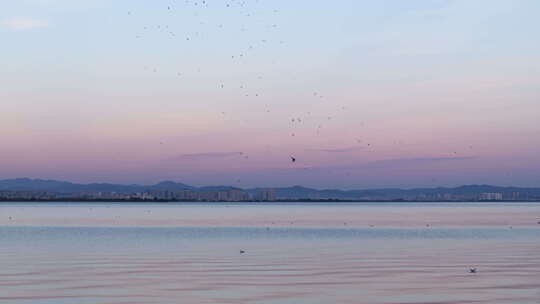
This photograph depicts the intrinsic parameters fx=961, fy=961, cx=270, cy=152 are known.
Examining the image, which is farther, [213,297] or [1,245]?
[1,245]

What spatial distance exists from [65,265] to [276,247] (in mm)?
14144

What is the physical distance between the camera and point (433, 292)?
2306 centimetres

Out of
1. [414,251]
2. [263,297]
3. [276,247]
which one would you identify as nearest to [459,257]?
[414,251]

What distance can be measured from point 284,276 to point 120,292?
5.90m

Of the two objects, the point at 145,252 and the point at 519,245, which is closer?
the point at 145,252

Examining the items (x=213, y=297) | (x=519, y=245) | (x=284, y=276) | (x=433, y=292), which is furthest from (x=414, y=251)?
(x=213, y=297)

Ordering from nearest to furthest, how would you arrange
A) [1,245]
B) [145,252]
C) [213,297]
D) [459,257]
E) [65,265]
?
[213,297]
[65,265]
[459,257]
[145,252]
[1,245]

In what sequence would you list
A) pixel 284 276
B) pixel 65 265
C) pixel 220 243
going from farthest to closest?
pixel 220 243, pixel 65 265, pixel 284 276

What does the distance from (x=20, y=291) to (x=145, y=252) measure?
16012mm

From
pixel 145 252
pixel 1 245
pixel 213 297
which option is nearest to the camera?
pixel 213 297

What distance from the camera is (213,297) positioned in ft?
71.5

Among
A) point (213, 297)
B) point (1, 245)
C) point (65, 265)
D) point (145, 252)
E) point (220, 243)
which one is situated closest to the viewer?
point (213, 297)

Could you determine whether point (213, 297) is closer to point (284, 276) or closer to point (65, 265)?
point (284, 276)

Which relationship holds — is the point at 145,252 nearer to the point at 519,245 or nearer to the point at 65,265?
the point at 65,265
